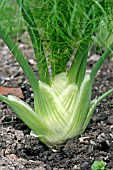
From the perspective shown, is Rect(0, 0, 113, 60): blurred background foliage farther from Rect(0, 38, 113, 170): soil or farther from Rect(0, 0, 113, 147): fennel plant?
Rect(0, 38, 113, 170): soil

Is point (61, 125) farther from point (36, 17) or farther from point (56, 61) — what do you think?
point (36, 17)

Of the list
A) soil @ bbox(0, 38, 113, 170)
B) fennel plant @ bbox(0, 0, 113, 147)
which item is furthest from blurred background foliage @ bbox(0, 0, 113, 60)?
soil @ bbox(0, 38, 113, 170)

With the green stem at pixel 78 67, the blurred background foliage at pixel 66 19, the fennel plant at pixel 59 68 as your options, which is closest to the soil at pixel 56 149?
the fennel plant at pixel 59 68

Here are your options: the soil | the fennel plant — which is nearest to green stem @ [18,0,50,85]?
the fennel plant

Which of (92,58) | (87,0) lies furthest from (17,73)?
(87,0)

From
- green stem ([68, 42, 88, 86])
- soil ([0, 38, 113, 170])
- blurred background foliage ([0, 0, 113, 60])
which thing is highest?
blurred background foliage ([0, 0, 113, 60])

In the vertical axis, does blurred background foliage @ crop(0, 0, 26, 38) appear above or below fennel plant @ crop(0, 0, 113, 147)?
above

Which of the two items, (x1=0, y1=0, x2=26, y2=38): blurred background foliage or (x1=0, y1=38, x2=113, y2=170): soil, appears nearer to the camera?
(x1=0, y1=0, x2=26, y2=38): blurred background foliage

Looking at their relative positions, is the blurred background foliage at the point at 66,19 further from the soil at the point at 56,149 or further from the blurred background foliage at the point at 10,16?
the soil at the point at 56,149

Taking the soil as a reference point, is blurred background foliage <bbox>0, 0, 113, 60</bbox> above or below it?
above

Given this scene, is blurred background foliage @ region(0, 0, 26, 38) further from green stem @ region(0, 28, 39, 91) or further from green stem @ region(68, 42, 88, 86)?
green stem @ region(68, 42, 88, 86)
